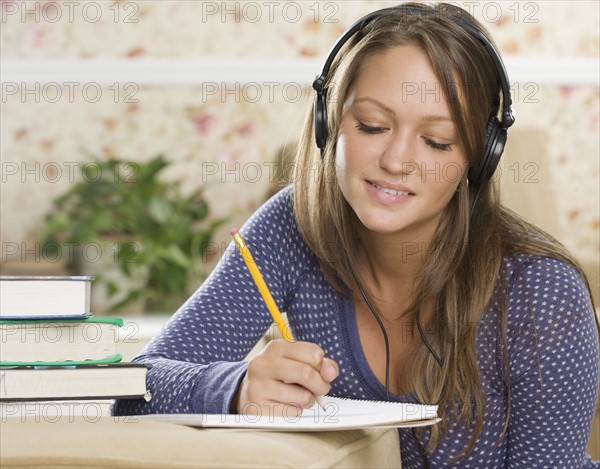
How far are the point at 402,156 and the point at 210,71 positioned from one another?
2.46 meters

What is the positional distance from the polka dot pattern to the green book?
87mm

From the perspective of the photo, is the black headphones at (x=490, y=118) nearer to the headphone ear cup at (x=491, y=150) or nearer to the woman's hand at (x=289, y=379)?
the headphone ear cup at (x=491, y=150)

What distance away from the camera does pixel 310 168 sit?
3.84 ft

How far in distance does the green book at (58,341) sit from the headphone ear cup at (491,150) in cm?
47

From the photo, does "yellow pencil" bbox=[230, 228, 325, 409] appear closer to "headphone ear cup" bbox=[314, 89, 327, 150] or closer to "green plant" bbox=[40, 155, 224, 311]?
"headphone ear cup" bbox=[314, 89, 327, 150]

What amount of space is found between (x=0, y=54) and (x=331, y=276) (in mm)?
2594

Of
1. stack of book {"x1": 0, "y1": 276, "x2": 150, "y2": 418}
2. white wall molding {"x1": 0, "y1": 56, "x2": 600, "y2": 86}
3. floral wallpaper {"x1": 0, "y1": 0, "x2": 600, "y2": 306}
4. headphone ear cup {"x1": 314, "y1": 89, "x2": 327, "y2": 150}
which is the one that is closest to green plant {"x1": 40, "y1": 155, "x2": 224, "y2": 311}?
floral wallpaper {"x1": 0, "y1": 0, "x2": 600, "y2": 306}

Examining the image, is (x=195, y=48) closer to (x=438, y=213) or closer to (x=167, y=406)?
(x=438, y=213)

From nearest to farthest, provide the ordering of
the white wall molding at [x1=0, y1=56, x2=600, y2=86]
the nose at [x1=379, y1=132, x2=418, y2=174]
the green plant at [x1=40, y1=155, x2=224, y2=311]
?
the nose at [x1=379, y1=132, x2=418, y2=174], the green plant at [x1=40, y1=155, x2=224, y2=311], the white wall molding at [x1=0, y1=56, x2=600, y2=86]

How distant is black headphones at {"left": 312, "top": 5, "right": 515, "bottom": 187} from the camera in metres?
1.00

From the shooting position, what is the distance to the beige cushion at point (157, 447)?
63 centimetres

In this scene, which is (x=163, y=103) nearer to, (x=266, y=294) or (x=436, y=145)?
(x=436, y=145)

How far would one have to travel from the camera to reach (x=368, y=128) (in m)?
1.02

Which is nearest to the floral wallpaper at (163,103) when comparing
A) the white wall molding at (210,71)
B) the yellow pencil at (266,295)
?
the white wall molding at (210,71)
